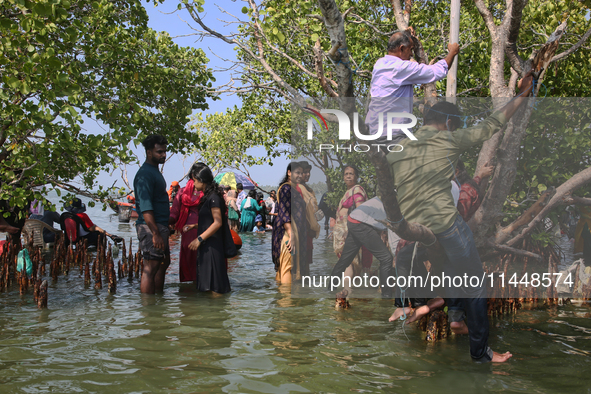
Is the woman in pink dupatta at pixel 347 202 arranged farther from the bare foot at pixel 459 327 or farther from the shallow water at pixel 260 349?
the bare foot at pixel 459 327

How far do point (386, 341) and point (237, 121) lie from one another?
15711mm

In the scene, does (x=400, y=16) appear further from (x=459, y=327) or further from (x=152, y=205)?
(x=459, y=327)

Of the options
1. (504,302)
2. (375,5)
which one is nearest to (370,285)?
(504,302)

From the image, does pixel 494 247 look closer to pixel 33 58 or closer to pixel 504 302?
pixel 504 302

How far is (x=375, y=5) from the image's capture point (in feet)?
40.8

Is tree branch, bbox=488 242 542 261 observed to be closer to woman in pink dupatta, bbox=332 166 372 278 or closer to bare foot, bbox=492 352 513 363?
woman in pink dupatta, bbox=332 166 372 278

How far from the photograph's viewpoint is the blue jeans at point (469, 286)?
4.02m

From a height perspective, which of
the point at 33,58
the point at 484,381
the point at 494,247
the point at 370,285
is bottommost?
the point at 484,381

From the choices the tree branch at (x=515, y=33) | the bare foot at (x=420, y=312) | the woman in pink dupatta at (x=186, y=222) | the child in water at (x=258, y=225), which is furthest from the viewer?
the child in water at (x=258, y=225)

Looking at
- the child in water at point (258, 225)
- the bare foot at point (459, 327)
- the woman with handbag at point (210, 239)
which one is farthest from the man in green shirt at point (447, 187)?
the child in water at point (258, 225)

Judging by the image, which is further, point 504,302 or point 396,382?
point 504,302

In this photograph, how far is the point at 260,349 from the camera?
4.55m

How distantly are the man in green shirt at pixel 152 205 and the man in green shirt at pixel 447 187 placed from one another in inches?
118

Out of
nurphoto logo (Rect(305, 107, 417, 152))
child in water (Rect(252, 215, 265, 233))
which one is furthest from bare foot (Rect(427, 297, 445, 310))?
child in water (Rect(252, 215, 265, 233))
